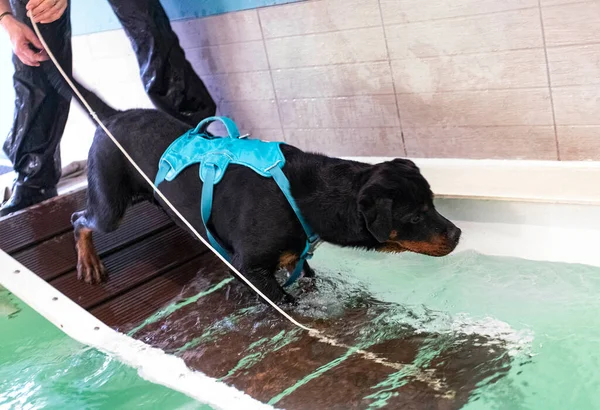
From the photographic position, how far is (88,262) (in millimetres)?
3514

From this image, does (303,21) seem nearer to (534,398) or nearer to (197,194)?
(197,194)

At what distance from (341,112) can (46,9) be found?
181 centimetres

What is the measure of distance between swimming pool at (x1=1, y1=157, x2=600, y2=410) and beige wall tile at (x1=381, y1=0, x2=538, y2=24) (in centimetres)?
Result: 91

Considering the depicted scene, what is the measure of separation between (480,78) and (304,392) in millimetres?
1912

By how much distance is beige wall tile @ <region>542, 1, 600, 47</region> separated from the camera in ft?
9.72

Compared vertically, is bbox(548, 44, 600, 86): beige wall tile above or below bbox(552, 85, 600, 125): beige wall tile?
above

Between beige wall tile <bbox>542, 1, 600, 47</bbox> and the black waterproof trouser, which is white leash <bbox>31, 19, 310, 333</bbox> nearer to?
the black waterproof trouser

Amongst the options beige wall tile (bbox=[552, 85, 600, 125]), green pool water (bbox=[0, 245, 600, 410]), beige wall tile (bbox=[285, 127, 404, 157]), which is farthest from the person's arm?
beige wall tile (bbox=[552, 85, 600, 125])

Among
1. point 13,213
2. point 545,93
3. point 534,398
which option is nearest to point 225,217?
point 534,398

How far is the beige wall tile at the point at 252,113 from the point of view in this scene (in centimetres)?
456

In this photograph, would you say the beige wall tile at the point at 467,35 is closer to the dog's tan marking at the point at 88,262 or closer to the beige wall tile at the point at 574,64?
the beige wall tile at the point at 574,64

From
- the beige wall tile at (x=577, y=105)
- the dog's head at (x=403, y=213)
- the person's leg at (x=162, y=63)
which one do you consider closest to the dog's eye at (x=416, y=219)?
the dog's head at (x=403, y=213)

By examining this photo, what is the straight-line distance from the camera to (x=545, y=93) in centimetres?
329

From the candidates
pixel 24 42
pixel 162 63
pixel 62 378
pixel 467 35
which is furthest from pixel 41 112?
pixel 467 35
